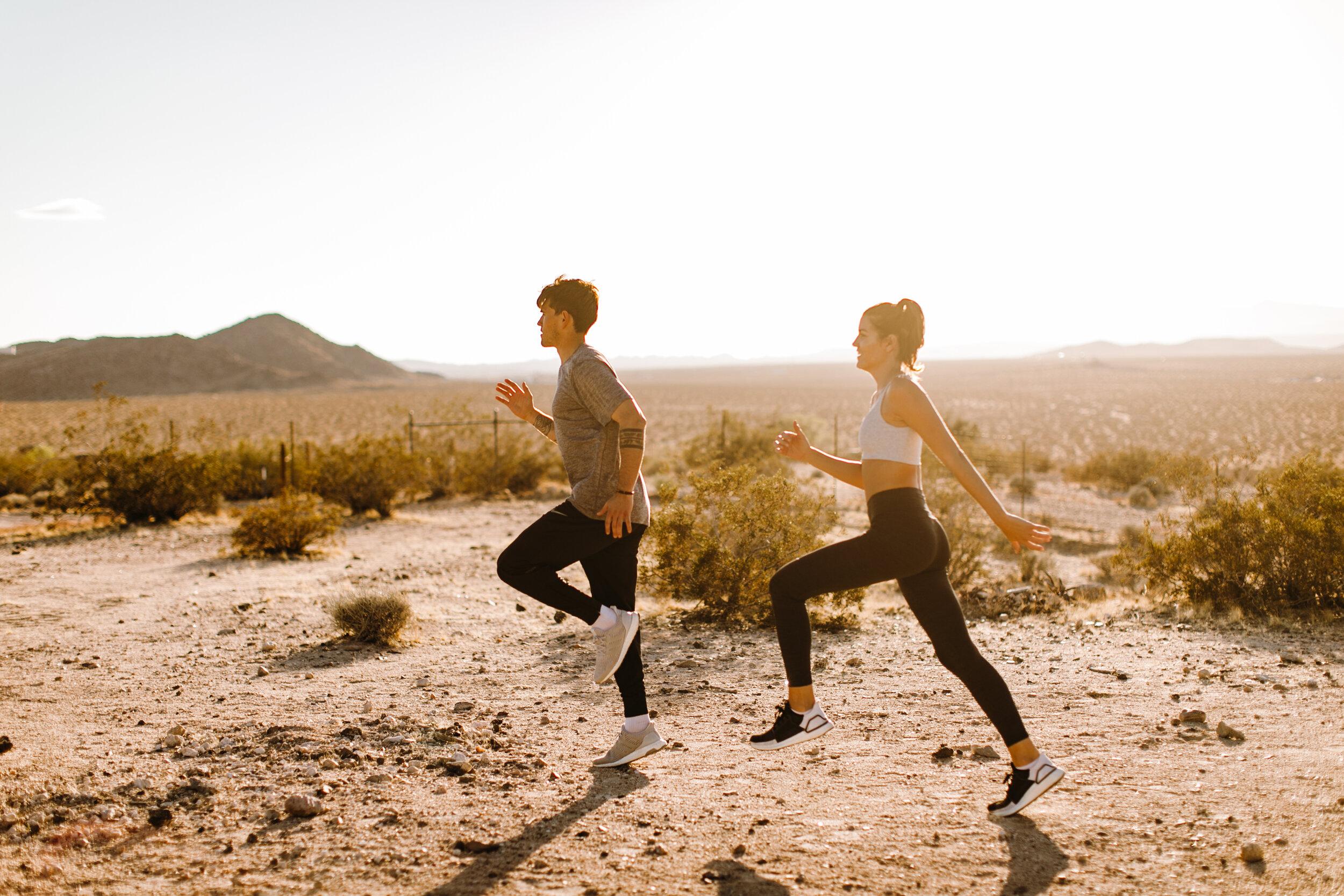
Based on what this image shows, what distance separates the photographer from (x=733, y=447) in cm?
1870

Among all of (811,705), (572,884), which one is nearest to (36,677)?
(572,884)

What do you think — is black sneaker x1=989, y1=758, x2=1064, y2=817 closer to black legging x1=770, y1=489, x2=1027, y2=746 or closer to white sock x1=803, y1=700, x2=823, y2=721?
black legging x1=770, y1=489, x2=1027, y2=746

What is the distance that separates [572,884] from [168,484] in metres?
12.6

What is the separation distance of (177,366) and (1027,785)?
5346 inches

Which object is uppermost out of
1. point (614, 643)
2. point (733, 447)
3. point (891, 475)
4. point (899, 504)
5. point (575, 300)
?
point (575, 300)

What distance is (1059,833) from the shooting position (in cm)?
339

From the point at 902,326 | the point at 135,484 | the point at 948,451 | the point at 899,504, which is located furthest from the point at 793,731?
the point at 135,484

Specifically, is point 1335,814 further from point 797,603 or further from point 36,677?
point 36,677

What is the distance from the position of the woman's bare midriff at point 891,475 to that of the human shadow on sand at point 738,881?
136cm

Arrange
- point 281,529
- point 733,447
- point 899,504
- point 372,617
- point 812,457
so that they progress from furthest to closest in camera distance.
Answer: point 733,447, point 281,529, point 372,617, point 812,457, point 899,504

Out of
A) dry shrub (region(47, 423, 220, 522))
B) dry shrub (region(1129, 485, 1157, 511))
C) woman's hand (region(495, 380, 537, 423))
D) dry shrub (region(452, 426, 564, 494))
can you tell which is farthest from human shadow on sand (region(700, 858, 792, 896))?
dry shrub (region(1129, 485, 1157, 511))

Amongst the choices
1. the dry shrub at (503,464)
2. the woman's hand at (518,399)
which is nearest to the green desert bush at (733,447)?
the dry shrub at (503,464)

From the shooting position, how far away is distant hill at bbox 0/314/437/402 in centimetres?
11019

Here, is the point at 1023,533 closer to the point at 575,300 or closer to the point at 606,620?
the point at 606,620
